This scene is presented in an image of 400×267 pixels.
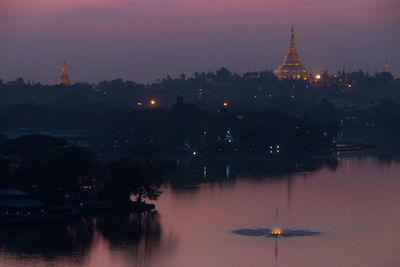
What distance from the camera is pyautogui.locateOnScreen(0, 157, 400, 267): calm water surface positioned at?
3148cm

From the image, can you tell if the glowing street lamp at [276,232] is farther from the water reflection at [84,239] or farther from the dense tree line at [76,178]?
the dense tree line at [76,178]

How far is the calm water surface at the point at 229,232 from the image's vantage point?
3148 centimetres

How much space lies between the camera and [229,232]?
117 ft

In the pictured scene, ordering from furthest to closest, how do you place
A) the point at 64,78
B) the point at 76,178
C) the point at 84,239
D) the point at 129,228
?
the point at 64,78 → the point at 76,178 → the point at 129,228 → the point at 84,239

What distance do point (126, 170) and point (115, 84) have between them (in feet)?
407

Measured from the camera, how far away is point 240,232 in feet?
117

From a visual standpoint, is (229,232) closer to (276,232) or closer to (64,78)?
(276,232)

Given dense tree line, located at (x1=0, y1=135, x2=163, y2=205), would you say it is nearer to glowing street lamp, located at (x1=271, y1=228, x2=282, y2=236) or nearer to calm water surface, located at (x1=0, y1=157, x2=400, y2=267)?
calm water surface, located at (x1=0, y1=157, x2=400, y2=267)

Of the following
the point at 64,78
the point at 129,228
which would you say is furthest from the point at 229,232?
the point at 64,78

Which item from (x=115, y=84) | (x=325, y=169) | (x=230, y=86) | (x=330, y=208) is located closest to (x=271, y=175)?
(x=325, y=169)

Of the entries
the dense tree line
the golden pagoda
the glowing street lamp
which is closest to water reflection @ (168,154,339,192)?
the dense tree line

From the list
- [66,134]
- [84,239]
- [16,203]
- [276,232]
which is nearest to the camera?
[84,239]

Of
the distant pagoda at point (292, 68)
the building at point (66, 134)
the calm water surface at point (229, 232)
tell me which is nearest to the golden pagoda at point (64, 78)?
the distant pagoda at point (292, 68)

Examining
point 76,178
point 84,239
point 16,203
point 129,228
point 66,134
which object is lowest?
point 84,239
